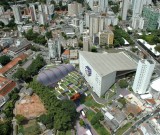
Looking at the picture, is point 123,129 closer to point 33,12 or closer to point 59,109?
point 59,109

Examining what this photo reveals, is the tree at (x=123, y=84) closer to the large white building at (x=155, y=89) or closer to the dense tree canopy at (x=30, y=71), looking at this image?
the large white building at (x=155, y=89)

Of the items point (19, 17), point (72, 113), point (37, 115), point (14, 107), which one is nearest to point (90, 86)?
point (72, 113)

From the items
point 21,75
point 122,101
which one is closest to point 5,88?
point 21,75

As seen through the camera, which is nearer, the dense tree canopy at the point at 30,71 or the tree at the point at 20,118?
the tree at the point at 20,118

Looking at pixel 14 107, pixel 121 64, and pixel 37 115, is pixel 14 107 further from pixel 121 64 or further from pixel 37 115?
pixel 121 64

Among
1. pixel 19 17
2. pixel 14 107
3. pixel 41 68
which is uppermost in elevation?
pixel 19 17

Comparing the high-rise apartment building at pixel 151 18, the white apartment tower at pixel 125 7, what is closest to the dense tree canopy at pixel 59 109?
the high-rise apartment building at pixel 151 18
